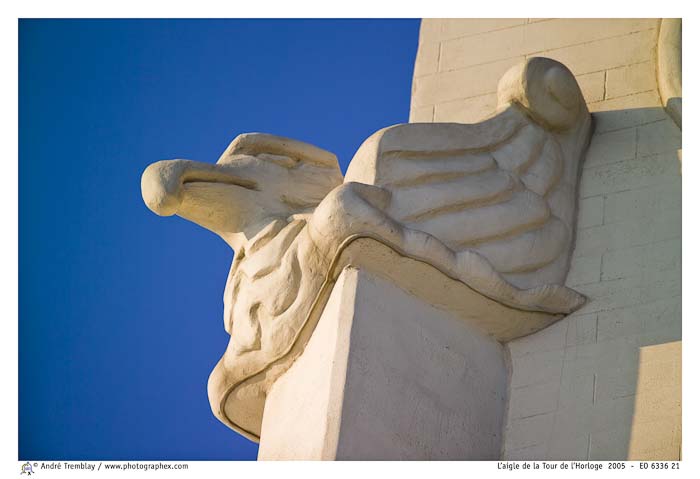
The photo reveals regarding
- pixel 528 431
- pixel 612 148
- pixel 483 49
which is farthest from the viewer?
pixel 483 49

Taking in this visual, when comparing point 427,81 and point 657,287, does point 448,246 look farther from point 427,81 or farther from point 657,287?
point 427,81

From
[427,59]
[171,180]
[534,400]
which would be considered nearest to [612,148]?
[427,59]

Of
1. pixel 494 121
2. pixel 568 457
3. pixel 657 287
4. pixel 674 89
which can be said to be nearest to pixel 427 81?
pixel 494 121

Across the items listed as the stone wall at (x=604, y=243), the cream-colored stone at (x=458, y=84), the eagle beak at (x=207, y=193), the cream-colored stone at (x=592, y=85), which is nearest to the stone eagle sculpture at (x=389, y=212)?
the eagle beak at (x=207, y=193)

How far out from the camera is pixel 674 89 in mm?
5770

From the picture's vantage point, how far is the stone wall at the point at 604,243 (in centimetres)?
503

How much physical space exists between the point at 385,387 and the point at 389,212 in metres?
0.67

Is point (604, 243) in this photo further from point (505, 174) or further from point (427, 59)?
point (427, 59)

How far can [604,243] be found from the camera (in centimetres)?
552

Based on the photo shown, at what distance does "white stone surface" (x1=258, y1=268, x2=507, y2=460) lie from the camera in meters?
4.75

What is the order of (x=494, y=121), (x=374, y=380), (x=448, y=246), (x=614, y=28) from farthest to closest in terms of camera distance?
1. (x=614, y=28)
2. (x=494, y=121)
3. (x=448, y=246)
4. (x=374, y=380)

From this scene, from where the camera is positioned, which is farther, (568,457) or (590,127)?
(590,127)

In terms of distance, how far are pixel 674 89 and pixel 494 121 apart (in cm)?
69

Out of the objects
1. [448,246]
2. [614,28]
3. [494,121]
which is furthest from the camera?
[614,28]
